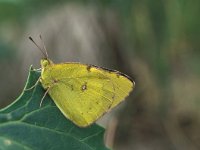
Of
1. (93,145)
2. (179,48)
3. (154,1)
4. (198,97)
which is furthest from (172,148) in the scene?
(93,145)

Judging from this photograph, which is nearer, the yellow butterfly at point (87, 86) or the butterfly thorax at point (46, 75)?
the butterfly thorax at point (46, 75)

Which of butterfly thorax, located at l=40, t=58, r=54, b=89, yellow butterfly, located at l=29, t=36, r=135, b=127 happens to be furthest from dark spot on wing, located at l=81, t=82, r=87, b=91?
butterfly thorax, located at l=40, t=58, r=54, b=89

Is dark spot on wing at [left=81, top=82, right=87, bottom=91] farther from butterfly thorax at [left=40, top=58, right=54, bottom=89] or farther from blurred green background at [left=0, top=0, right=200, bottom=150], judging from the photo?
blurred green background at [left=0, top=0, right=200, bottom=150]

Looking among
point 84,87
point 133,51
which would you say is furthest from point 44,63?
point 133,51

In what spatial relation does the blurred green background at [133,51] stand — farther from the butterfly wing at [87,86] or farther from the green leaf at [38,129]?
the green leaf at [38,129]

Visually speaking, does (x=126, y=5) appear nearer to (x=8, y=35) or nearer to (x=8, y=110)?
(x=8, y=35)

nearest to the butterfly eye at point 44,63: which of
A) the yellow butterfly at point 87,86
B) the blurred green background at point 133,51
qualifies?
the yellow butterfly at point 87,86
